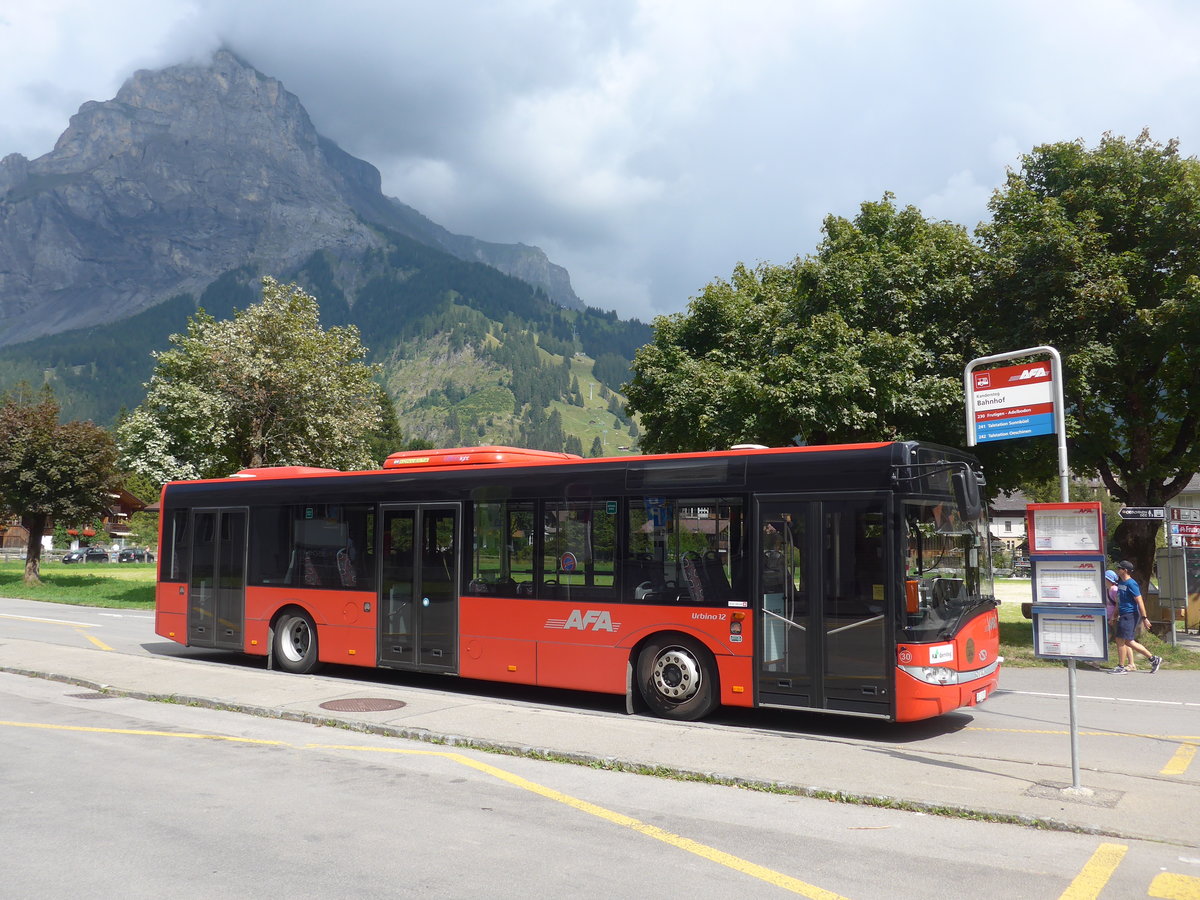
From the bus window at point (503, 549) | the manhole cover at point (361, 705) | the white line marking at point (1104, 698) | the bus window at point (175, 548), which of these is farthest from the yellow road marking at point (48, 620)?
the white line marking at point (1104, 698)

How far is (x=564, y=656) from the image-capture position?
37.7 ft

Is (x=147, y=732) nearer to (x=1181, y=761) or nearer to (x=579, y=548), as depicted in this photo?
(x=579, y=548)

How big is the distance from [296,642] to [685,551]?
7.04 meters

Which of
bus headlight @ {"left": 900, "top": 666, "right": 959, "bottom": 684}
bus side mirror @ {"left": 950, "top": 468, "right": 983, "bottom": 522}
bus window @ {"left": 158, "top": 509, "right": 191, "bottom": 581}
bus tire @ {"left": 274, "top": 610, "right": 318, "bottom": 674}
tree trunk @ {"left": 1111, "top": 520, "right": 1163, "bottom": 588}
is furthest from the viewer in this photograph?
tree trunk @ {"left": 1111, "top": 520, "right": 1163, "bottom": 588}

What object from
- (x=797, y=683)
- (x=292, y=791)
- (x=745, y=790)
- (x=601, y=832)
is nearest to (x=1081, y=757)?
(x=797, y=683)

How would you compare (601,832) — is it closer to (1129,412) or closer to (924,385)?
(924,385)

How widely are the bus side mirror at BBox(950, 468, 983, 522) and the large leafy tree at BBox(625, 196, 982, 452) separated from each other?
9160 millimetres

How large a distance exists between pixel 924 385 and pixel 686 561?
33.8 feet

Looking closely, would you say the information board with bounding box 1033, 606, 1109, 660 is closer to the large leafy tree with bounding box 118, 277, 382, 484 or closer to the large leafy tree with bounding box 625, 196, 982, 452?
the large leafy tree with bounding box 625, 196, 982, 452

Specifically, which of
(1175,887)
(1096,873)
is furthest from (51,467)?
(1175,887)

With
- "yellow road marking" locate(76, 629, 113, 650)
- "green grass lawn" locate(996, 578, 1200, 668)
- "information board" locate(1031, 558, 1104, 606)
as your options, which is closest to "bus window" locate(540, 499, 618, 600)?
"information board" locate(1031, 558, 1104, 606)

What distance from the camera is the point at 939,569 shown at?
9711mm

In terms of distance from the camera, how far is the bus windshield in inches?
371

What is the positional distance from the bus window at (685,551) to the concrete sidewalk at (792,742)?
4.61ft
